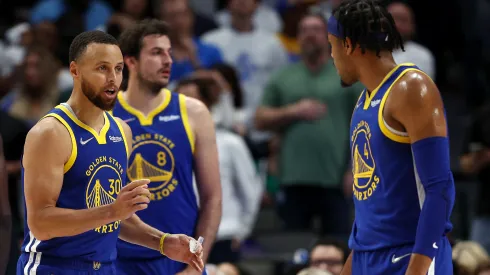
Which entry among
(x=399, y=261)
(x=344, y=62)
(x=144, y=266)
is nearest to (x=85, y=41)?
(x=344, y=62)

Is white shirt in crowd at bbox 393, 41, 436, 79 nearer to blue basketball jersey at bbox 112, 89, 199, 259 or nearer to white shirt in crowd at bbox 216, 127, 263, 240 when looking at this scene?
white shirt in crowd at bbox 216, 127, 263, 240

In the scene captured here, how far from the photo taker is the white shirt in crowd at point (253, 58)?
1055 centimetres

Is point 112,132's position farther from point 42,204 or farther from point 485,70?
point 485,70

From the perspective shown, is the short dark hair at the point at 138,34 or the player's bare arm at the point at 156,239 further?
the short dark hair at the point at 138,34

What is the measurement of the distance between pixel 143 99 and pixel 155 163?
1.36 ft

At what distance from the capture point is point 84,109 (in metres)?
4.73

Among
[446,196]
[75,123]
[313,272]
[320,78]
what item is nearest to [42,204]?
[75,123]

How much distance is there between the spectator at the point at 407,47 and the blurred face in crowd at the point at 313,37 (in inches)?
31.4

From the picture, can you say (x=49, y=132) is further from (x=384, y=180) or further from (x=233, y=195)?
(x=233, y=195)

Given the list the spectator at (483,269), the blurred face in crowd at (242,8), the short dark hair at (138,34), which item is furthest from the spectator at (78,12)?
the spectator at (483,269)

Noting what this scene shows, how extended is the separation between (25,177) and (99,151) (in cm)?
41

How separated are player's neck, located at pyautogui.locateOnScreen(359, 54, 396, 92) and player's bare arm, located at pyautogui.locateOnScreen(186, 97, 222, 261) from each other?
133 cm

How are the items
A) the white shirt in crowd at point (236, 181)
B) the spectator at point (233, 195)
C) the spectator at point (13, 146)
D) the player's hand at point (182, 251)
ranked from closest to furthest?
the player's hand at point (182, 251) → the spectator at point (13, 146) → the spectator at point (233, 195) → the white shirt in crowd at point (236, 181)

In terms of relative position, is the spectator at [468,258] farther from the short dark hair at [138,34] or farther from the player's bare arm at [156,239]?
the short dark hair at [138,34]
